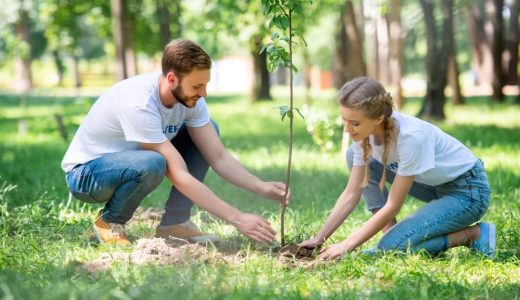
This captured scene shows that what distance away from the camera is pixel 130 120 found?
4.29 meters

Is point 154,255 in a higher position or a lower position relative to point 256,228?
lower

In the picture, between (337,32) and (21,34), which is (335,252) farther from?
(21,34)

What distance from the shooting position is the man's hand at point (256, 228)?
13.3ft

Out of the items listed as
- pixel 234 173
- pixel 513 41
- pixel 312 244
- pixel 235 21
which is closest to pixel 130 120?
pixel 234 173

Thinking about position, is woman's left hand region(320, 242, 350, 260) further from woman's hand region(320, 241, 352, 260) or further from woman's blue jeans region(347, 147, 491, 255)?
woman's blue jeans region(347, 147, 491, 255)

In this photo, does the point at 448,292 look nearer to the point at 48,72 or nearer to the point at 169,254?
the point at 169,254

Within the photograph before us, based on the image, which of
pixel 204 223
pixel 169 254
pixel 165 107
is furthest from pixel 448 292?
pixel 204 223

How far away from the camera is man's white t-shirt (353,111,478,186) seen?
13.3 feet

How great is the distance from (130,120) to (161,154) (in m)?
0.26

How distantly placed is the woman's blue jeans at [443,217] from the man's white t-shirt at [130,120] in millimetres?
1362

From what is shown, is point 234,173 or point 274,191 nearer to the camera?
point 274,191

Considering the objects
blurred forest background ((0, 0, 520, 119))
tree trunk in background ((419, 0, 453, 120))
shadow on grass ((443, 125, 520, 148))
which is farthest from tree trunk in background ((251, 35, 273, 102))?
shadow on grass ((443, 125, 520, 148))

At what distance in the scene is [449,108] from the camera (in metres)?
17.9

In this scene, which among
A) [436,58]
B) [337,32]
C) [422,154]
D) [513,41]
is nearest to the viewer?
[422,154]
